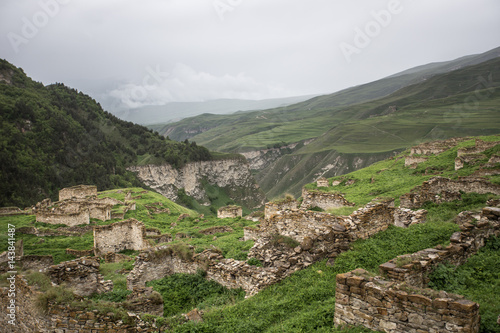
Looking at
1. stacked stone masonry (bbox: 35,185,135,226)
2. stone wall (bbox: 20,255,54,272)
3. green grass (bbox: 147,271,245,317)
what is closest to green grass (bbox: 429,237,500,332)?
green grass (bbox: 147,271,245,317)

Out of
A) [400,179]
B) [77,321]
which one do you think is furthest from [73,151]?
[77,321]

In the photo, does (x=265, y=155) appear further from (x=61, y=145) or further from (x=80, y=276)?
(x=80, y=276)

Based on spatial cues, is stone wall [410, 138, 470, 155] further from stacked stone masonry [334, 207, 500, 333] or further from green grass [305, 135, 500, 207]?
stacked stone masonry [334, 207, 500, 333]

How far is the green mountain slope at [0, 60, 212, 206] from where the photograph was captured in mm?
61584

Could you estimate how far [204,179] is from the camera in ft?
393

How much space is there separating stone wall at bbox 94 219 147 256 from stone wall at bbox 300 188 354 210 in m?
13.0

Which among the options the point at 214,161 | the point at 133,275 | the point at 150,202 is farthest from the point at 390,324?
the point at 214,161

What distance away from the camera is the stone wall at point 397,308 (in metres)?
4.65

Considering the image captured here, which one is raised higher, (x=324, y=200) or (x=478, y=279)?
(x=478, y=279)

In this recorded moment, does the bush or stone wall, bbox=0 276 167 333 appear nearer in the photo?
stone wall, bbox=0 276 167 333

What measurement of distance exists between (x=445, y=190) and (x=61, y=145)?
91018 mm

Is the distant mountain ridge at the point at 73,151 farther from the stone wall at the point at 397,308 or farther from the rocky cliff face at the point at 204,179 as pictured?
the stone wall at the point at 397,308

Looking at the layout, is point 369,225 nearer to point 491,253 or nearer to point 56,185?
point 491,253

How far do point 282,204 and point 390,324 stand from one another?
10.7 meters
